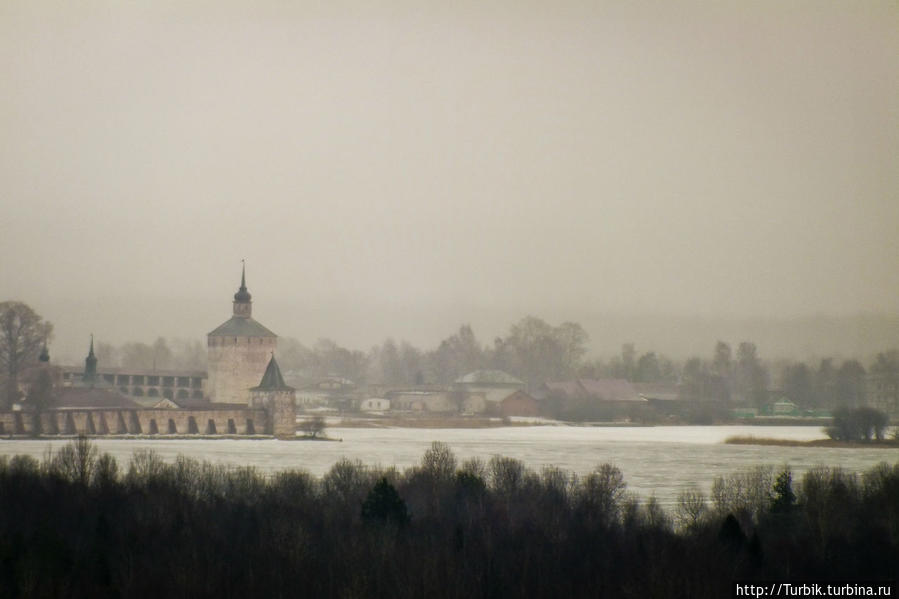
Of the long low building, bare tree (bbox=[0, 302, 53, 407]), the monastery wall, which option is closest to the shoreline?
the monastery wall

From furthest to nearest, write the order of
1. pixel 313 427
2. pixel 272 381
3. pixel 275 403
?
pixel 272 381, pixel 313 427, pixel 275 403

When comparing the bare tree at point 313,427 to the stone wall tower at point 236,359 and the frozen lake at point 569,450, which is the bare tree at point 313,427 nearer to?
the frozen lake at point 569,450

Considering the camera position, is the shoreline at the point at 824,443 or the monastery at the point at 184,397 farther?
the monastery at the point at 184,397

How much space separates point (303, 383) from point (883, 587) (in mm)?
75966

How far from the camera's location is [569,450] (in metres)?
50.4

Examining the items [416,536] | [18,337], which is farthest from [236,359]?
[416,536]

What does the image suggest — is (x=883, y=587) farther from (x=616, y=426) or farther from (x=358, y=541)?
(x=616, y=426)

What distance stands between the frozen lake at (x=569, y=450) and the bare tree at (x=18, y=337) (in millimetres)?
11588

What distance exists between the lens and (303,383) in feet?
299

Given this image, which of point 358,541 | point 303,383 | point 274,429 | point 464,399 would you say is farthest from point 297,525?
point 303,383

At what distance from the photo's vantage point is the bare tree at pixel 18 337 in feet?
214

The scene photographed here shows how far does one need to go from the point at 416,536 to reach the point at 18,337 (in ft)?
168

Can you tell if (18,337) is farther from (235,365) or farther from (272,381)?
(272,381)

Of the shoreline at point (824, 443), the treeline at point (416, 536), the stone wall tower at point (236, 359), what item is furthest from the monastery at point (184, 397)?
the treeline at point (416, 536)
